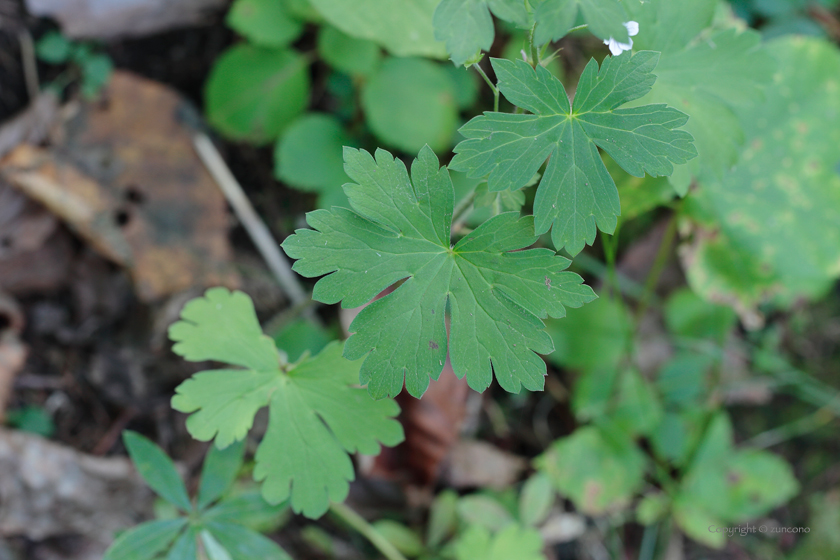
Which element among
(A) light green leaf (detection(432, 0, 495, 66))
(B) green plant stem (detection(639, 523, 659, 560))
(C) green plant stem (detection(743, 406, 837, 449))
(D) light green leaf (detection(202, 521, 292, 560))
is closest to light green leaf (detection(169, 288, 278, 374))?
(D) light green leaf (detection(202, 521, 292, 560))

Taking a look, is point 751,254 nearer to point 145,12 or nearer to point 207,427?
point 207,427

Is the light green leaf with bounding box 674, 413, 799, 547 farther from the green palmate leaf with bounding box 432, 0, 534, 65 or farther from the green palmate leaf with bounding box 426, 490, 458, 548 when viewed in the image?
the green palmate leaf with bounding box 432, 0, 534, 65

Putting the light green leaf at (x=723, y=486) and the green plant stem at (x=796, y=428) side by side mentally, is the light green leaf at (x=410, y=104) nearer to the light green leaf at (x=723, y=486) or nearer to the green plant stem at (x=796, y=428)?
the light green leaf at (x=723, y=486)

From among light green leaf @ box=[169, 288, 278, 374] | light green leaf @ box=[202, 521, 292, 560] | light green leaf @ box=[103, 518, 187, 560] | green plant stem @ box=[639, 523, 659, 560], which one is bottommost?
green plant stem @ box=[639, 523, 659, 560]

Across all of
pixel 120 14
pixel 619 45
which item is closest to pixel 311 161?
pixel 120 14

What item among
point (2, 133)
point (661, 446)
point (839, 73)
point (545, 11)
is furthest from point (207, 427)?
point (839, 73)

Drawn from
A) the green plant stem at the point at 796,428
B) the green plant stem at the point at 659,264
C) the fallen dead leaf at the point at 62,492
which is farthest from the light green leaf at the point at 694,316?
the fallen dead leaf at the point at 62,492
